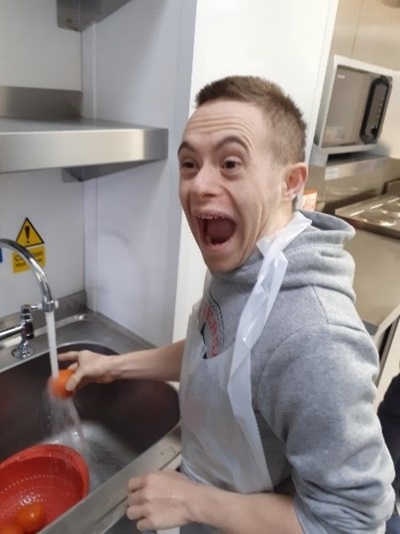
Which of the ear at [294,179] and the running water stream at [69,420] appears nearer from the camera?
the ear at [294,179]

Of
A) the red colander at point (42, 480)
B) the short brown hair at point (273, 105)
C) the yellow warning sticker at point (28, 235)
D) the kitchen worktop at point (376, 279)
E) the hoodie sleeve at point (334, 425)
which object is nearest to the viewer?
the hoodie sleeve at point (334, 425)

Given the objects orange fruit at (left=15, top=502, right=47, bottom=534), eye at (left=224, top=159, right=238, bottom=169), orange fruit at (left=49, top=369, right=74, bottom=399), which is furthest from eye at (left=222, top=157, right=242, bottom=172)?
orange fruit at (left=15, top=502, right=47, bottom=534)

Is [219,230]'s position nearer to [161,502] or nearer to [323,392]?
[323,392]

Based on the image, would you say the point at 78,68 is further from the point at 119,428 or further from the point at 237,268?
the point at 119,428

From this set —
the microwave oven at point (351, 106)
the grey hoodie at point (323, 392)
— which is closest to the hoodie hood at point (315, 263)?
the grey hoodie at point (323, 392)

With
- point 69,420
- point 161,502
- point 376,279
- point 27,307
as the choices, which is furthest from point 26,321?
point 376,279

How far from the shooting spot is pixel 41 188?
1084 mm

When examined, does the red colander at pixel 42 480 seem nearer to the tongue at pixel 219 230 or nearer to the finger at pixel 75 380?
the finger at pixel 75 380

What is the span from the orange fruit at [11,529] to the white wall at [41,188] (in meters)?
0.50

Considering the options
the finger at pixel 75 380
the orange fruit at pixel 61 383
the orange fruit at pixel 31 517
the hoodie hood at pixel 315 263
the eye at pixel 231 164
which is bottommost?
the orange fruit at pixel 31 517

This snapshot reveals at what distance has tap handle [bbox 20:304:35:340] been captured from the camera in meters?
1.01

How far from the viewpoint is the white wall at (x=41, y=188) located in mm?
938

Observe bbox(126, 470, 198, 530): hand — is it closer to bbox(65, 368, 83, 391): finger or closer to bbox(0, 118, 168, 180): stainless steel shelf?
bbox(65, 368, 83, 391): finger

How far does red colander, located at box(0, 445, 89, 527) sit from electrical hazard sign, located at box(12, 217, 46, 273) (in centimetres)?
46
